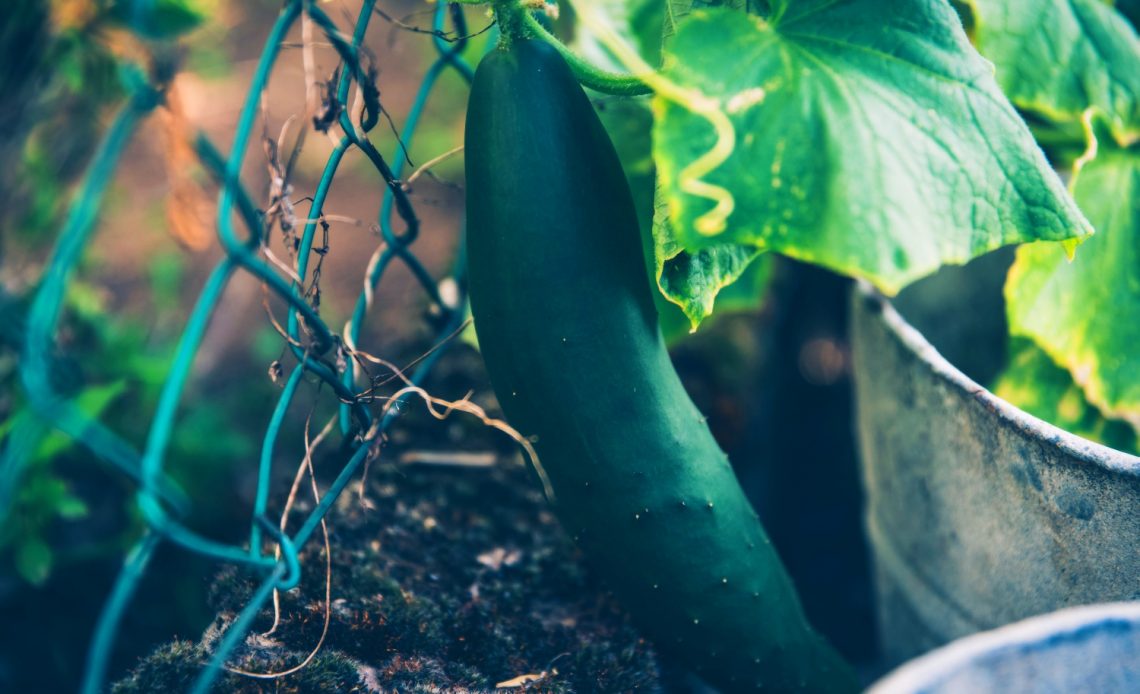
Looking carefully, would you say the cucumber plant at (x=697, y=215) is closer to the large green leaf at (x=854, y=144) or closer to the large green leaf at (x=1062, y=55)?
the large green leaf at (x=854, y=144)

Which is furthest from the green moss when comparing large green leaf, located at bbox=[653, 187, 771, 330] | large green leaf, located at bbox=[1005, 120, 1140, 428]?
large green leaf, located at bbox=[1005, 120, 1140, 428]

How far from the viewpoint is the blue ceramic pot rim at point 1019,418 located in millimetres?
780

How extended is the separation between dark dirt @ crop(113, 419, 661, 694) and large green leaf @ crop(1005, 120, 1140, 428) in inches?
26.0

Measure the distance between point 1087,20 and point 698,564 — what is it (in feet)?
2.87

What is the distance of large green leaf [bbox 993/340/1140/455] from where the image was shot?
112 cm

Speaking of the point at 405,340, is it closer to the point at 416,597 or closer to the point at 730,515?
the point at 416,597

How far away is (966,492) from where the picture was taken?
0.99 meters

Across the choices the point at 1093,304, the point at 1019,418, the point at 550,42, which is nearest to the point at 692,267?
the point at 550,42

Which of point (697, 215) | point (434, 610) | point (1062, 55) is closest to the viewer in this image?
point (697, 215)

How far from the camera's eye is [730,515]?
2.96 feet

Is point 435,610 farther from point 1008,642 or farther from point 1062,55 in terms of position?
point 1062,55

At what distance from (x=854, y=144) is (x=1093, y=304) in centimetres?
→ 57

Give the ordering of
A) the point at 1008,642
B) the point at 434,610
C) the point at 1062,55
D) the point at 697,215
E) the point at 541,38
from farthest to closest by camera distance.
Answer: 1. the point at 1062,55
2. the point at 434,610
3. the point at 541,38
4. the point at 697,215
5. the point at 1008,642

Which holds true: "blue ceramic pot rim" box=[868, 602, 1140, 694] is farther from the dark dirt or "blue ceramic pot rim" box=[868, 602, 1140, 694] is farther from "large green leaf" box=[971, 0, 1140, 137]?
"large green leaf" box=[971, 0, 1140, 137]
